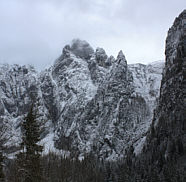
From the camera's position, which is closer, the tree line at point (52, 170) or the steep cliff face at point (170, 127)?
the tree line at point (52, 170)

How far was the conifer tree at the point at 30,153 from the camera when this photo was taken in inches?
868

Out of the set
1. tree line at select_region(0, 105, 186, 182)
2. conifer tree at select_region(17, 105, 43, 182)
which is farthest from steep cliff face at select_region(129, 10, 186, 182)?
conifer tree at select_region(17, 105, 43, 182)

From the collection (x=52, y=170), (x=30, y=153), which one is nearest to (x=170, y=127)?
(x=52, y=170)

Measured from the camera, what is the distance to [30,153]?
75.8 ft

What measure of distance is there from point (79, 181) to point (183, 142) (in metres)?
38.9

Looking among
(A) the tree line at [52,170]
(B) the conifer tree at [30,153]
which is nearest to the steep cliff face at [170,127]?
(A) the tree line at [52,170]

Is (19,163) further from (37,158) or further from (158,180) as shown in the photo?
(158,180)

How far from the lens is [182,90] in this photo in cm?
13362

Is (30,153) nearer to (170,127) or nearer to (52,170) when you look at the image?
(52,170)

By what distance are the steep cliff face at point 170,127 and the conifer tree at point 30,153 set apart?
203ft

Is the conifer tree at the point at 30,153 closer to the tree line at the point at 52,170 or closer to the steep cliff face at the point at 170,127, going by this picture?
the tree line at the point at 52,170

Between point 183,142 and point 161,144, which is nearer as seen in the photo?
point 183,142

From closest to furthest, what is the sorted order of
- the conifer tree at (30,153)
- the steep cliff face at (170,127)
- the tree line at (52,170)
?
the conifer tree at (30,153), the tree line at (52,170), the steep cliff face at (170,127)

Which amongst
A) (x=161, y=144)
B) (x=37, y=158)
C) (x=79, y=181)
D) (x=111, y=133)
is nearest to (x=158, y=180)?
(x=79, y=181)
